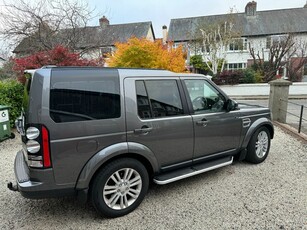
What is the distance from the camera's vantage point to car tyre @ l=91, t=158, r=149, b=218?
2.60m

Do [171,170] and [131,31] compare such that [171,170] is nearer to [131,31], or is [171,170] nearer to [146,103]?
[146,103]

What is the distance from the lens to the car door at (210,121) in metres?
3.33

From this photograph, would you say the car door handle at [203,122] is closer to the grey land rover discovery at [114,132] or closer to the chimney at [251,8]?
the grey land rover discovery at [114,132]

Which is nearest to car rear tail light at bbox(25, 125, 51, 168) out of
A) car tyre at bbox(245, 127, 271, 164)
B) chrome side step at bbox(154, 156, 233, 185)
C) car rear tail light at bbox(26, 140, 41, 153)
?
car rear tail light at bbox(26, 140, 41, 153)

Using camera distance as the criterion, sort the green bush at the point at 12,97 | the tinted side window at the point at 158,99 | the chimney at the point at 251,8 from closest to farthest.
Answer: the tinted side window at the point at 158,99 → the green bush at the point at 12,97 → the chimney at the point at 251,8

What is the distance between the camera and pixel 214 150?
11.7 feet

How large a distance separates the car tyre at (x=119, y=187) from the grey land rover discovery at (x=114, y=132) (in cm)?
1

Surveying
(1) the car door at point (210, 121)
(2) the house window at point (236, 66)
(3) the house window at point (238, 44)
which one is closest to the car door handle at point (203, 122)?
(1) the car door at point (210, 121)

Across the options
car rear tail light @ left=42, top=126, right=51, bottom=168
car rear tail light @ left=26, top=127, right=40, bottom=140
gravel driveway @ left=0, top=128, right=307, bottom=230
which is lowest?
gravel driveway @ left=0, top=128, right=307, bottom=230

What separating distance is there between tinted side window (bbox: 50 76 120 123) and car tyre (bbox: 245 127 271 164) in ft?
8.95

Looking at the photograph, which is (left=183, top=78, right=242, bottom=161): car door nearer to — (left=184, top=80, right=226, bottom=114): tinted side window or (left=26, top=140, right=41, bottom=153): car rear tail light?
(left=184, top=80, right=226, bottom=114): tinted side window

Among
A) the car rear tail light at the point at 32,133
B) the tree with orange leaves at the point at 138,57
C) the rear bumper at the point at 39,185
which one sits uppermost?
the tree with orange leaves at the point at 138,57

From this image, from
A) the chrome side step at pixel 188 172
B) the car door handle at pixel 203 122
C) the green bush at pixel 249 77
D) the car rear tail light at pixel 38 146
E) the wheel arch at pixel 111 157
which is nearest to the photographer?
the car rear tail light at pixel 38 146

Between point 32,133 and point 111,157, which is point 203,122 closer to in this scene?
point 111,157
